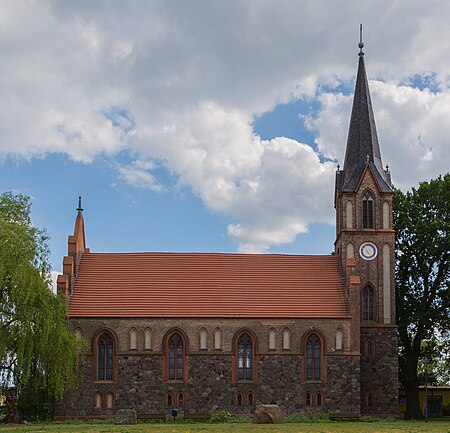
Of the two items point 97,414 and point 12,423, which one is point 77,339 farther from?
point 12,423

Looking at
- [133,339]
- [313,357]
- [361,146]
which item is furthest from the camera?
[361,146]

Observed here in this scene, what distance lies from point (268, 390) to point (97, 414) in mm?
10844

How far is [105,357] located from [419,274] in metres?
23.3

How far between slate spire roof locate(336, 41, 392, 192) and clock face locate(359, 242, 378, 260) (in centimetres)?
395

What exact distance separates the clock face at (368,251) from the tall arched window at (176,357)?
1406 cm

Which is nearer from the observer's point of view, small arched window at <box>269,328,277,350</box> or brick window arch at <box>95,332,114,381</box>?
brick window arch at <box>95,332,114,381</box>

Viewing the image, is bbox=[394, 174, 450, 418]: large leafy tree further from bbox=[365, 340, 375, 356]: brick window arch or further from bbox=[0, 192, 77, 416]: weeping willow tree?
bbox=[0, 192, 77, 416]: weeping willow tree

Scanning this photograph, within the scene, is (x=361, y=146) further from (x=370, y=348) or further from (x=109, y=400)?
(x=109, y=400)

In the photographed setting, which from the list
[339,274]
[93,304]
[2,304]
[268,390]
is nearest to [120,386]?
[93,304]

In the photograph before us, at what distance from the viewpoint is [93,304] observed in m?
51.0

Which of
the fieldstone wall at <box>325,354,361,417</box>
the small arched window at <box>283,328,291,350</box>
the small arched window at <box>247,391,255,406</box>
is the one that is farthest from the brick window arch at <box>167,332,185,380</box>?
the fieldstone wall at <box>325,354,361,417</box>

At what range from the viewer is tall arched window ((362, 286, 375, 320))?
5353cm

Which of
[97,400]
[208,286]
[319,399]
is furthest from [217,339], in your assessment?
[97,400]

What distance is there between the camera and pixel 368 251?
54.5 m
